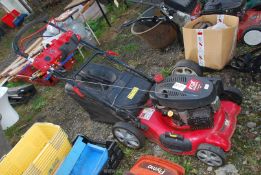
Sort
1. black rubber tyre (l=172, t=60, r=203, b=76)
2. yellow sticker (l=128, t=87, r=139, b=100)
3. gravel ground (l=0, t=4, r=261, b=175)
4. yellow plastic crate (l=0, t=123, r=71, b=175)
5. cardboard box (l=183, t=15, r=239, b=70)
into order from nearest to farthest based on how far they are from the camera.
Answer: yellow plastic crate (l=0, t=123, r=71, b=175)
gravel ground (l=0, t=4, r=261, b=175)
yellow sticker (l=128, t=87, r=139, b=100)
cardboard box (l=183, t=15, r=239, b=70)
black rubber tyre (l=172, t=60, r=203, b=76)

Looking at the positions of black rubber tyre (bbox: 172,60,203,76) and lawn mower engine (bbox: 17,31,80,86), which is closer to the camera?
lawn mower engine (bbox: 17,31,80,86)

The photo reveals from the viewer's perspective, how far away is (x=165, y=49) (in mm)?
5117

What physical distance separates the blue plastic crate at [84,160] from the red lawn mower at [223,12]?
2.07m

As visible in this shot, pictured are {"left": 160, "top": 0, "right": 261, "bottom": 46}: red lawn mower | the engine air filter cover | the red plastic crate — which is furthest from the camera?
the red plastic crate

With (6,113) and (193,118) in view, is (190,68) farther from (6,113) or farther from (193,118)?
(6,113)

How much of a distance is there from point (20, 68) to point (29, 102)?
1.98ft

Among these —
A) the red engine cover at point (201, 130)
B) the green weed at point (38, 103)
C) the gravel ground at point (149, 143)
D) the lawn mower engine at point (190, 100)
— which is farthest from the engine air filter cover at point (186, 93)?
the green weed at point (38, 103)

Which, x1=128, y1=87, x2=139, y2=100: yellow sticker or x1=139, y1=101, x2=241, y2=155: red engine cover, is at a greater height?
x1=128, y1=87, x2=139, y2=100: yellow sticker

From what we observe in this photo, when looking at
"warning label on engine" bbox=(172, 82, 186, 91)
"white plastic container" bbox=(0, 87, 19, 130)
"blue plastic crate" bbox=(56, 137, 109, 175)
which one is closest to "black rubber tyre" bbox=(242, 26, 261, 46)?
"warning label on engine" bbox=(172, 82, 186, 91)

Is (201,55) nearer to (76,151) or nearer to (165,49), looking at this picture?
(165,49)

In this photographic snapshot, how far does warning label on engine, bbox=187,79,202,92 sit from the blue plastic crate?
1.06 metres

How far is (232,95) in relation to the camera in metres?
3.59

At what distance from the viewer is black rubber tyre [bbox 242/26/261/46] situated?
14.3 feet

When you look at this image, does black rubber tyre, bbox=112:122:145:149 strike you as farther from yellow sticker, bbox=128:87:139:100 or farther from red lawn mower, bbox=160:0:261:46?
red lawn mower, bbox=160:0:261:46
